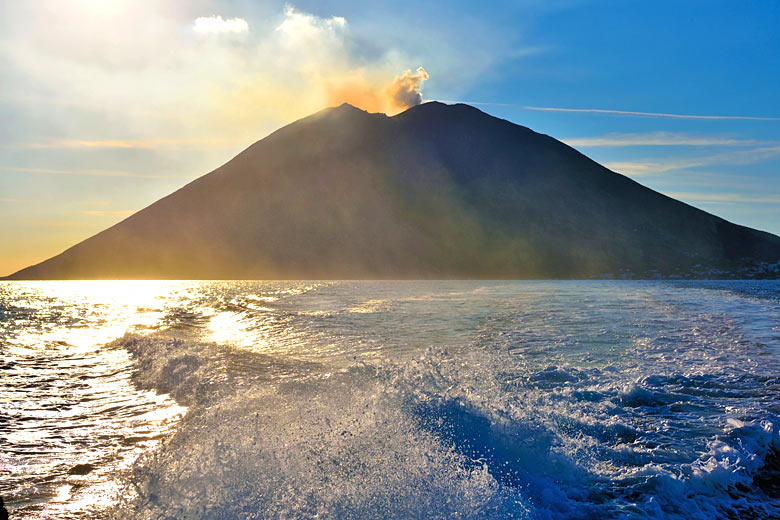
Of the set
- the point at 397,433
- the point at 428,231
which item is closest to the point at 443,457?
the point at 397,433

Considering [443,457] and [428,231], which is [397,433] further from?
[428,231]

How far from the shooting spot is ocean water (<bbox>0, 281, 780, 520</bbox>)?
16.4 feet

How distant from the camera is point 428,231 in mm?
182875

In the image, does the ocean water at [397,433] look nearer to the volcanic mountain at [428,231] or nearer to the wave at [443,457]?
the wave at [443,457]

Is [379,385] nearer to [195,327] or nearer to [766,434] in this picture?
[766,434]

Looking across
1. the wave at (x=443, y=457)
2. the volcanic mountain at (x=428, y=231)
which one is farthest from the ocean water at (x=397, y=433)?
the volcanic mountain at (x=428, y=231)

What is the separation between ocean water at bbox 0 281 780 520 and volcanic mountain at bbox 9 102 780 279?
15147 cm

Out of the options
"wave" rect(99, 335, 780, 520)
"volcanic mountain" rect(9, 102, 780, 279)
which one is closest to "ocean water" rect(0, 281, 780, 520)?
"wave" rect(99, 335, 780, 520)

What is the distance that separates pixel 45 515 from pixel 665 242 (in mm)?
198922

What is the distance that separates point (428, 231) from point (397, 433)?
177435mm

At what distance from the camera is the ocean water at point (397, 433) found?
500 cm

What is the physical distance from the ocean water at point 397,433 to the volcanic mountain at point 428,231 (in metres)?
151

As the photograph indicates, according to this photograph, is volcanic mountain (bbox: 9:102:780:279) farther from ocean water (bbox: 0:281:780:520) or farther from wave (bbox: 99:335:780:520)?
wave (bbox: 99:335:780:520)

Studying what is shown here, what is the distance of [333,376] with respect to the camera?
33.4 ft
